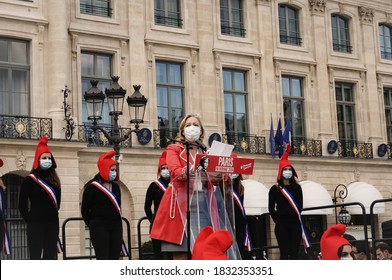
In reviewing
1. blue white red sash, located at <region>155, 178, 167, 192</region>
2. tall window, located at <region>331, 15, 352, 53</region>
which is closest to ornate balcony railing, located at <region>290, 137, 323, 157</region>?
tall window, located at <region>331, 15, 352, 53</region>

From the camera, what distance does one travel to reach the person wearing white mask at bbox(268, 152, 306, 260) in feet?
36.8

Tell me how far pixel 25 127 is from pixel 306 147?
36.0 feet

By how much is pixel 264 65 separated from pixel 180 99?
3.71 metres

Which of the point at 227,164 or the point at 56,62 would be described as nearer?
the point at 227,164

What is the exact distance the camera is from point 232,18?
2928 cm

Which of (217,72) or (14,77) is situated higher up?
(217,72)

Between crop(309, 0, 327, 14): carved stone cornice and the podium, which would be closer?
the podium

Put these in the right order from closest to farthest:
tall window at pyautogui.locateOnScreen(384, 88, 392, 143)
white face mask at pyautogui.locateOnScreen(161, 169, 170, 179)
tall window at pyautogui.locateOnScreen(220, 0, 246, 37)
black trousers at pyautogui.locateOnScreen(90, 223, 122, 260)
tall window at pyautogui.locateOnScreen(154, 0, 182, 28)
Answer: black trousers at pyautogui.locateOnScreen(90, 223, 122, 260)
white face mask at pyautogui.locateOnScreen(161, 169, 170, 179)
tall window at pyautogui.locateOnScreen(154, 0, 182, 28)
tall window at pyautogui.locateOnScreen(220, 0, 246, 37)
tall window at pyautogui.locateOnScreen(384, 88, 392, 143)

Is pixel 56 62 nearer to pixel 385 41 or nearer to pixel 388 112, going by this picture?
pixel 388 112

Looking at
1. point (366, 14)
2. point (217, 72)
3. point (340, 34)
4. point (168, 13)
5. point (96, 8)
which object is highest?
point (366, 14)

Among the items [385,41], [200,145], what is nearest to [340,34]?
[385,41]

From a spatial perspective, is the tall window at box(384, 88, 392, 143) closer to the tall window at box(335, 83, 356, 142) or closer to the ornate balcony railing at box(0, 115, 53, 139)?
the tall window at box(335, 83, 356, 142)

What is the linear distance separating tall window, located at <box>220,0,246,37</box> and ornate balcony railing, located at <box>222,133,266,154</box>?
3.64m

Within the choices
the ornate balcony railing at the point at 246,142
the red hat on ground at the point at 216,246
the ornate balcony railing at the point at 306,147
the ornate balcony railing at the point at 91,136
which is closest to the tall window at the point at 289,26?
the ornate balcony railing at the point at 306,147
